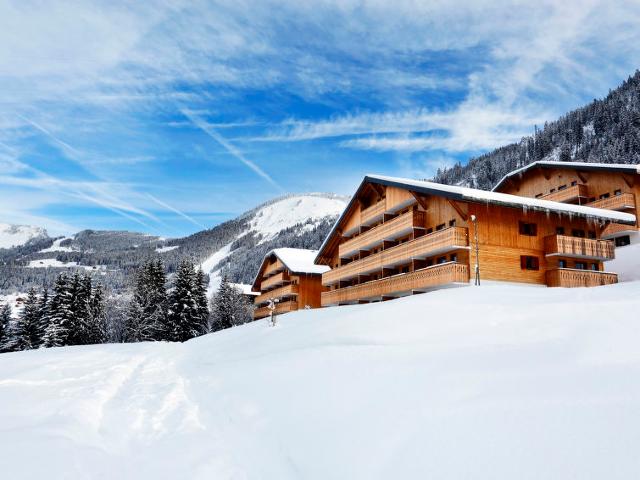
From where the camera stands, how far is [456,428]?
5.86 metres

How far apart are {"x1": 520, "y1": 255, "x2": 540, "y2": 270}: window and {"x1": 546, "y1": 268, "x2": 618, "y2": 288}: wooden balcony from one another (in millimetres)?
850

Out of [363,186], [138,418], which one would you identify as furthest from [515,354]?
[363,186]

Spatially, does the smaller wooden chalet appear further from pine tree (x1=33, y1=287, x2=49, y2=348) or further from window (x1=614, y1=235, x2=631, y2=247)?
window (x1=614, y1=235, x2=631, y2=247)

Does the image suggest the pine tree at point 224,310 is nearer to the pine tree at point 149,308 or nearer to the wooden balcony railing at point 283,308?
the wooden balcony railing at point 283,308

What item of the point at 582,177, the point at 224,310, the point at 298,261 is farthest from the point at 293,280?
the point at 582,177

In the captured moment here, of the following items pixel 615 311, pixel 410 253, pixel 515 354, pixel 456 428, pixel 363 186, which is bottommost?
pixel 456 428

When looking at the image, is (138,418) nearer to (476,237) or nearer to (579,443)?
(579,443)

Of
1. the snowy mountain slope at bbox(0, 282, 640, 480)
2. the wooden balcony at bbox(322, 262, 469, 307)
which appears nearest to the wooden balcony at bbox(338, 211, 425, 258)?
the wooden balcony at bbox(322, 262, 469, 307)

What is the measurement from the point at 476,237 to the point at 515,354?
17712 mm

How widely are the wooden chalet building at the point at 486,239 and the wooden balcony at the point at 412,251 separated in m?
0.06

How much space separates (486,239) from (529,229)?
3.83 metres

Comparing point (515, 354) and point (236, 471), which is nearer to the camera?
point (236, 471)

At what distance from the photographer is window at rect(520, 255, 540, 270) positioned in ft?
90.2

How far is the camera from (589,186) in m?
44.2
